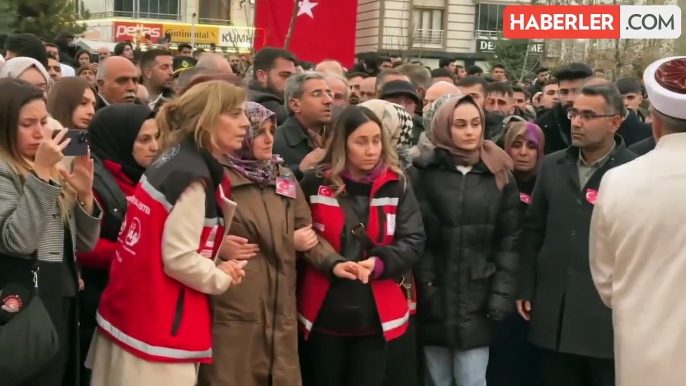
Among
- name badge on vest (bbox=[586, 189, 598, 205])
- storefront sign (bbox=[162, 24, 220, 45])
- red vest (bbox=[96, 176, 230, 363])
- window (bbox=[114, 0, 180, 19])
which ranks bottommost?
red vest (bbox=[96, 176, 230, 363])

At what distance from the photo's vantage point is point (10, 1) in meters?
27.5

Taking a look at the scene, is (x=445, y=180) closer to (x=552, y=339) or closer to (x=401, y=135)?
(x=401, y=135)

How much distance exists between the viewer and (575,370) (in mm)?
5184

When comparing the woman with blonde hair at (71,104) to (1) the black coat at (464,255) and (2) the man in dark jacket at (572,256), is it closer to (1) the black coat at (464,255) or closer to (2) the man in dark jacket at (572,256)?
(1) the black coat at (464,255)

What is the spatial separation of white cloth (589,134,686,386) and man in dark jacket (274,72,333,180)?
2.71 m

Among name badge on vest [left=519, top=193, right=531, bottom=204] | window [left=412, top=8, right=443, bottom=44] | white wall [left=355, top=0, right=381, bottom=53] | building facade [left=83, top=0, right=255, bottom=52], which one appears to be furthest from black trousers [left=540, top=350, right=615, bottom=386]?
building facade [left=83, top=0, right=255, bottom=52]

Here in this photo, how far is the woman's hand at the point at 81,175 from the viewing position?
4.18 meters

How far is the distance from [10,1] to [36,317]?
26262 mm

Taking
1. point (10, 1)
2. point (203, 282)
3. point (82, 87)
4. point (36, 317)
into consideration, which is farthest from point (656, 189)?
point (10, 1)

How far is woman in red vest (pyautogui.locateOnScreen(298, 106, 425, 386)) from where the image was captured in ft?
15.9

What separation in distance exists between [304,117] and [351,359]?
1.75 m

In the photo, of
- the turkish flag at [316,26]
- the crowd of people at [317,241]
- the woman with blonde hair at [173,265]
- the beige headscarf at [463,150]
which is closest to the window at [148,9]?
the turkish flag at [316,26]

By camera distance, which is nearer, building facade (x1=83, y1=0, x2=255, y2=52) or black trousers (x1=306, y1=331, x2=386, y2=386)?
black trousers (x1=306, y1=331, x2=386, y2=386)

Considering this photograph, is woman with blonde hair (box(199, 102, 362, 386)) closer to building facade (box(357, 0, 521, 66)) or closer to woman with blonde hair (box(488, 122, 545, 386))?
woman with blonde hair (box(488, 122, 545, 386))
